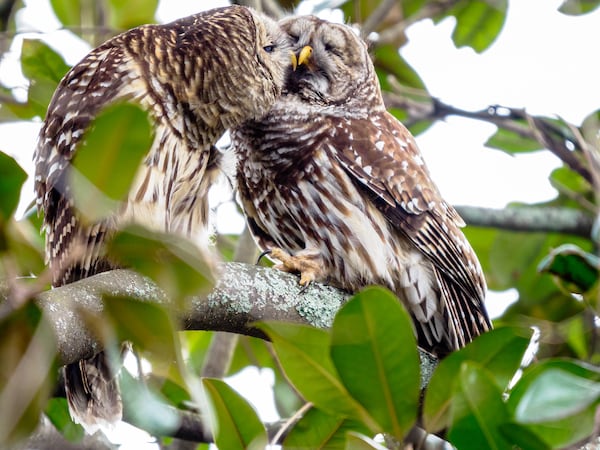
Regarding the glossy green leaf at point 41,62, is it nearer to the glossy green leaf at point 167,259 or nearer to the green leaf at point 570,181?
the glossy green leaf at point 167,259

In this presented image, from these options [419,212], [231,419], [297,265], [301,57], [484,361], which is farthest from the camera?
[301,57]

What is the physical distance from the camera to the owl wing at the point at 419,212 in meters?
3.36

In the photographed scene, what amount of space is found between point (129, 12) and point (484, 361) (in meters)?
2.33

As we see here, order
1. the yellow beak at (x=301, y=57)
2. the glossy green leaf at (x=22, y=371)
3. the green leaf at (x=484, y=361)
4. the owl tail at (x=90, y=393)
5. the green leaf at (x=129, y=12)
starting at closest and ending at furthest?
1. the glossy green leaf at (x=22, y=371)
2. the green leaf at (x=484, y=361)
3. the owl tail at (x=90, y=393)
4. the green leaf at (x=129, y=12)
5. the yellow beak at (x=301, y=57)

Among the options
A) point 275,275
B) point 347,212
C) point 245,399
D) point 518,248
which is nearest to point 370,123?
point 347,212

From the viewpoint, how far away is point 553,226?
387 cm

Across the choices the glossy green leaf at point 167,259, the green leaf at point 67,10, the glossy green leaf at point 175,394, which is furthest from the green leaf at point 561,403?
the green leaf at point 67,10

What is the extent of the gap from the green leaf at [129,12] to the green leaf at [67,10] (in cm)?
15

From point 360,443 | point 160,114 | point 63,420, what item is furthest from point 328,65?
point 360,443

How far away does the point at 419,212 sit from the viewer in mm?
3432

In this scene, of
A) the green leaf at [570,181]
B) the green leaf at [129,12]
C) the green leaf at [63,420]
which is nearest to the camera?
the green leaf at [63,420]

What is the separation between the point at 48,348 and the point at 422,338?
240 centimetres

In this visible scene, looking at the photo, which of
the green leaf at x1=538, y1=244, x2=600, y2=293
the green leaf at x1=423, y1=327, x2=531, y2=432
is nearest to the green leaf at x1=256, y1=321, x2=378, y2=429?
the green leaf at x1=423, y1=327, x2=531, y2=432

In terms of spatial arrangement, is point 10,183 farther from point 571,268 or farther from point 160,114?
point 160,114
